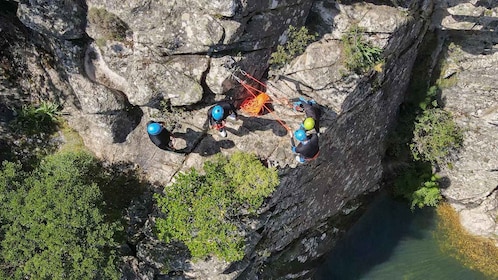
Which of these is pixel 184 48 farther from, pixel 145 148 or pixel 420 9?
pixel 420 9

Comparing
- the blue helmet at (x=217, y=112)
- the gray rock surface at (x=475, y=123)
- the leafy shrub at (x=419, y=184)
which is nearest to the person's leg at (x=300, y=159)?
the blue helmet at (x=217, y=112)

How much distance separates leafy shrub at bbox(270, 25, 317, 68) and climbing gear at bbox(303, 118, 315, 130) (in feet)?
7.30

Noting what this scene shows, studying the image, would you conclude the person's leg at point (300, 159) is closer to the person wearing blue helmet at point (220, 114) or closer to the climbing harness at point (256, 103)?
the climbing harness at point (256, 103)

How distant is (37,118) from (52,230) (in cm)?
396

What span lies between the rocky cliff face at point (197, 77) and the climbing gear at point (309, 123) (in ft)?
4.51

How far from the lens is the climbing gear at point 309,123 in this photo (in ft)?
36.6

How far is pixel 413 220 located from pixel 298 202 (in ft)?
23.9

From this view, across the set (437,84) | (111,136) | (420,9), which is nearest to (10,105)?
(111,136)

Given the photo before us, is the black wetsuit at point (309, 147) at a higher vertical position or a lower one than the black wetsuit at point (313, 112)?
lower

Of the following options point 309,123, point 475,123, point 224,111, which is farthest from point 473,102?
point 224,111

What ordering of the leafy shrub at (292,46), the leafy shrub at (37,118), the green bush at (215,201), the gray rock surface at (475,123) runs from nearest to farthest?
A: the green bush at (215,201) < the leafy shrub at (292,46) < the leafy shrub at (37,118) < the gray rock surface at (475,123)

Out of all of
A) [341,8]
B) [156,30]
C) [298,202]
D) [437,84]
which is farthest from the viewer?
[437,84]

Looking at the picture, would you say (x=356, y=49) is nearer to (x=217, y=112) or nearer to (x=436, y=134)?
(x=217, y=112)

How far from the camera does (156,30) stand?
11109 millimetres
